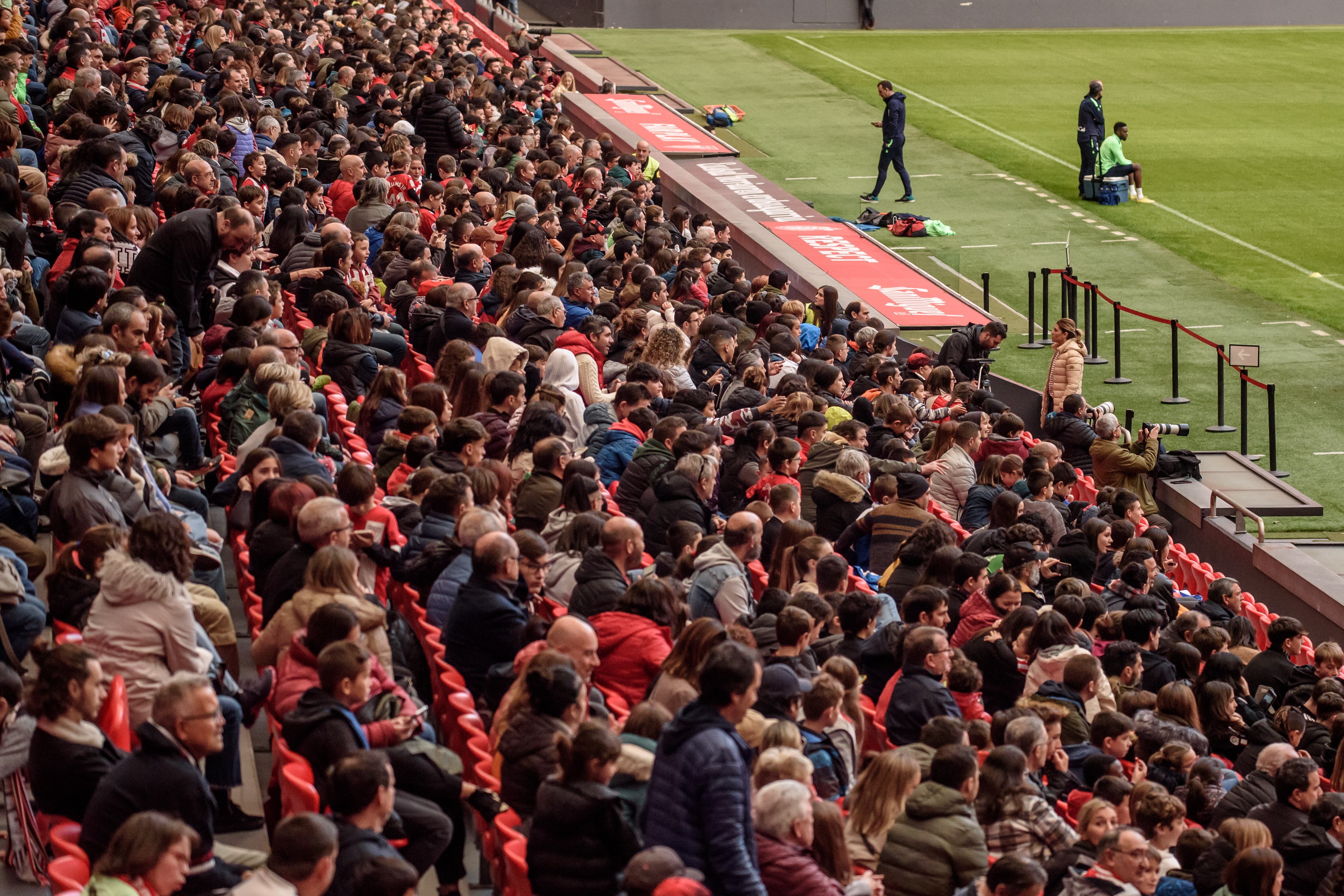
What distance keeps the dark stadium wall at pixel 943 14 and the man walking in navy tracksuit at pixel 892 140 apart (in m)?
20.2

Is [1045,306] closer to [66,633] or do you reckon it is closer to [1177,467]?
[1177,467]

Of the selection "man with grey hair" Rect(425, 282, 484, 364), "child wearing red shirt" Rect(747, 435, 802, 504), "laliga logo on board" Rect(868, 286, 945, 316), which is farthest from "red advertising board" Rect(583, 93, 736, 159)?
"child wearing red shirt" Rect(747, 435, 802, 504)

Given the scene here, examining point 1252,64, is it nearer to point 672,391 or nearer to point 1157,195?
point 1157,195

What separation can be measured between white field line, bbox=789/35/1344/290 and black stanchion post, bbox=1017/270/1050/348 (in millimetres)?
4717

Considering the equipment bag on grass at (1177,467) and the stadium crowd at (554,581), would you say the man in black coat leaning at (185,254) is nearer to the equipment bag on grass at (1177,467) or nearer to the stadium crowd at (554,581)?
the stadium crowd at (554,581)

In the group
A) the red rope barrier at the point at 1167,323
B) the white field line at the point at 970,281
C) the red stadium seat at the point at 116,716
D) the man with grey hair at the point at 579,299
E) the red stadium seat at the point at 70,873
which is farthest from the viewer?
the white field line at the point at 970,281

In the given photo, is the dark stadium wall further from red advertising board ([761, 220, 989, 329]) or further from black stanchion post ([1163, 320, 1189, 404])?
black stanchion post ([1163, 320, 1189, 404])

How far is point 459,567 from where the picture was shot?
7.75 meters

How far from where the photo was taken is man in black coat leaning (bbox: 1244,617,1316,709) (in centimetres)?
1032

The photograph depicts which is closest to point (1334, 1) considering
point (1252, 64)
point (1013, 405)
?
point (1252, 64)

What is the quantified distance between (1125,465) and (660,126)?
18.6 m

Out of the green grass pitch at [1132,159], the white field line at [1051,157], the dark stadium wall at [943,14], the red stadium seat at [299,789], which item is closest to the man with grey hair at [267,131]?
the green grass pitch at [1132,159]

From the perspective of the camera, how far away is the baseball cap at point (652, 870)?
5105 mm

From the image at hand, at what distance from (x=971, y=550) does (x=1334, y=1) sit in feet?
147
